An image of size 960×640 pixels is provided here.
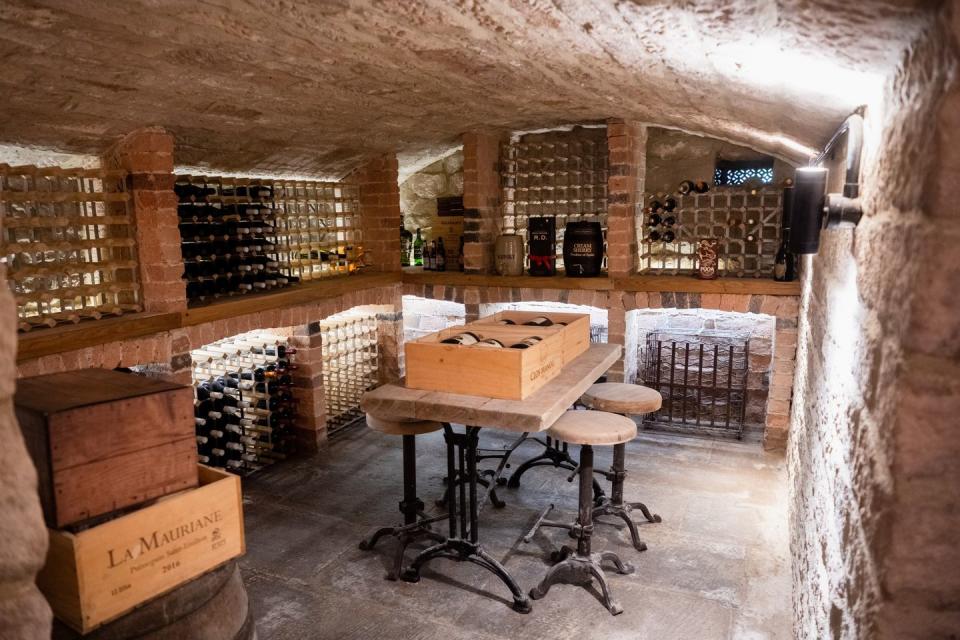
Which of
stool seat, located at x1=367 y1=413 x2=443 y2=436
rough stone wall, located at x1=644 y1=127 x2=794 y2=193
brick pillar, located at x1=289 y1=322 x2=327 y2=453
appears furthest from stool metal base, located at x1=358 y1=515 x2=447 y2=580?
rough stone wall, located at x1=644 y1=127 x2=794 y2=193

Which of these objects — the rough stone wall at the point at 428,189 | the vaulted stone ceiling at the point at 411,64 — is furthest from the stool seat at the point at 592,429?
the rough stone wall at the point at 428,189

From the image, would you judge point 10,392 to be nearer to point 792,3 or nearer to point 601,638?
point 792,3

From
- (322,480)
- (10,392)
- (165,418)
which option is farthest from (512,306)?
(10,392)

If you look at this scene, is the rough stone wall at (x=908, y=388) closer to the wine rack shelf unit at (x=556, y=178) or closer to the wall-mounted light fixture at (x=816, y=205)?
the wall-mounted light fixture at (x=816, y=205)

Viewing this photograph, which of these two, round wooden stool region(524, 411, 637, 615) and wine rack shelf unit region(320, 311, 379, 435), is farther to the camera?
wine rack shelf unit region(320, 311, 379, 435)

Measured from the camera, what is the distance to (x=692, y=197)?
5.34 metres

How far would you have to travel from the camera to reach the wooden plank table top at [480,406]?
2.68 metres

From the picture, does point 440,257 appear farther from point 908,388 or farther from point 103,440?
point 908,388

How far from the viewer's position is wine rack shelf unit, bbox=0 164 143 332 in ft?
10.6

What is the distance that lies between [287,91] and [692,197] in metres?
3.34

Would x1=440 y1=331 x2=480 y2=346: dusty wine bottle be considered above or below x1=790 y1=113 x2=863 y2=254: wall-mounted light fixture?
below

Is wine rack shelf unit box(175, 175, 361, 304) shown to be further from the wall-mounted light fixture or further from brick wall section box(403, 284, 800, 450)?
the wall-mounted light fixture

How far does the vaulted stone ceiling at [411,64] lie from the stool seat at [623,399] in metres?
1.55

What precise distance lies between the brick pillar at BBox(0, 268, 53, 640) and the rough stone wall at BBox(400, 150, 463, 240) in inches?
223
